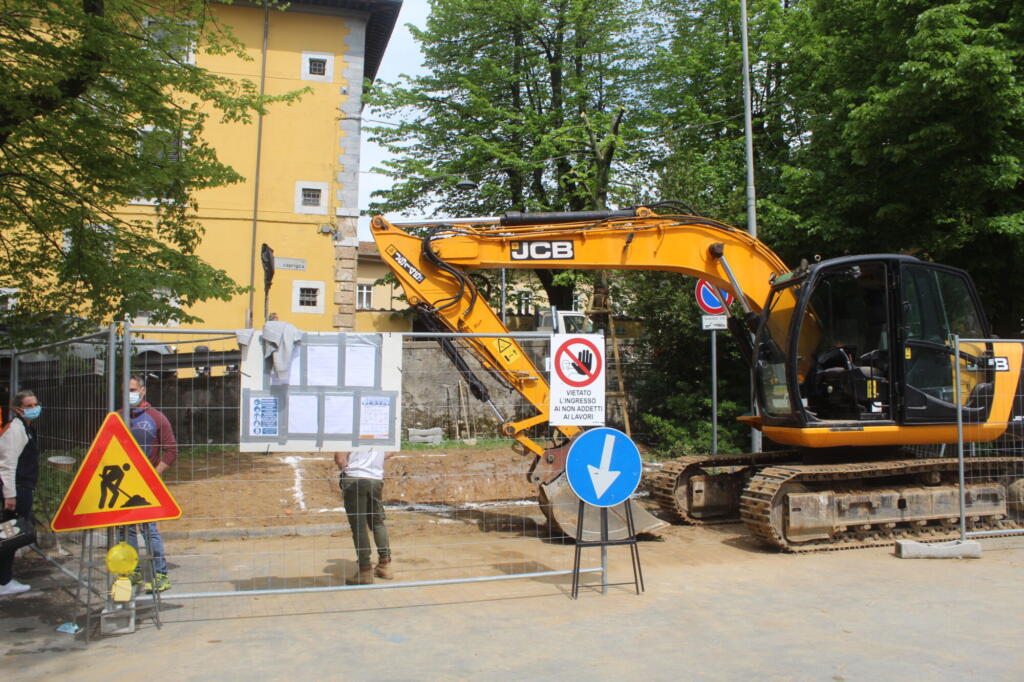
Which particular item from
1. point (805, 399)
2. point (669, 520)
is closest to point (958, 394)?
point (805, 399)

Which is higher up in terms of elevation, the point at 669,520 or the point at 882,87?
the point at 882,87

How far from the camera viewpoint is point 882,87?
571 inches

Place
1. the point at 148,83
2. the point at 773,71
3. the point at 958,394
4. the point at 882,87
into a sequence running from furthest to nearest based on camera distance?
the point at 773,71 < the point at 882,87 < the point at 148,83 < the point at 958,394

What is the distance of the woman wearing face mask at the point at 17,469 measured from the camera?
7.23 meters

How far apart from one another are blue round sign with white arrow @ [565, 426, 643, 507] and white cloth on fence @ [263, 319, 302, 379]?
2.44 meters

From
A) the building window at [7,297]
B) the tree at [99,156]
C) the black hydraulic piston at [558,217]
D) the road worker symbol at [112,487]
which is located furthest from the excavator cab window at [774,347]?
the building window at [7,297]

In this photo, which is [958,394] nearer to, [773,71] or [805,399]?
[805,399]

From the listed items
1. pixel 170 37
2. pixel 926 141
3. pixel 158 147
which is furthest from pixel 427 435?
pixel 926 141

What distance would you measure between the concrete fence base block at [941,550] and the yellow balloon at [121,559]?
7.52 m

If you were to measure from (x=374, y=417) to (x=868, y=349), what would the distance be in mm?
6048

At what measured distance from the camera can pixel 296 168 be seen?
23453mm

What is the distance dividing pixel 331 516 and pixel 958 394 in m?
7.67

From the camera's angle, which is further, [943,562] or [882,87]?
[882,87]

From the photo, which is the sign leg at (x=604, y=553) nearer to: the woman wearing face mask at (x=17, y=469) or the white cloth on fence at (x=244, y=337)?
the white cloth on fence at (x=244, y=337)
